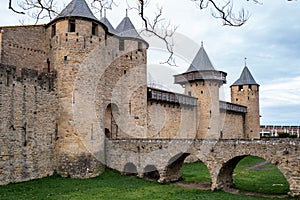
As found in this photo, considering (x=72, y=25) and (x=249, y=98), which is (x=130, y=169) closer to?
(x=72, y=25)

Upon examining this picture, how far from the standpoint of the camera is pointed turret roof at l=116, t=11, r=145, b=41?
22766 mm

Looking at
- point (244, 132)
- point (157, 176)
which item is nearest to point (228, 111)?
point (244, 132)

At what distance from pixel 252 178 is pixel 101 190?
983 centimetres

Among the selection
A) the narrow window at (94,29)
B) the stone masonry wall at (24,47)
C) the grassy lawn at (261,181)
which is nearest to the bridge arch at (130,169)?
the grassy lawn at (261,181)

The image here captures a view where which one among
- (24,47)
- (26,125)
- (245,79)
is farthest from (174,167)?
(245,79)

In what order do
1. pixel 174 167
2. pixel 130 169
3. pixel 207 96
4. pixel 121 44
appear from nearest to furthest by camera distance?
pixel 174 167 < pixel 130 169 < pixel 121 44 < pixel 207 96

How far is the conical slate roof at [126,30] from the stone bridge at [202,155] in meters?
7.96

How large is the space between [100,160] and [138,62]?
7.99 meters

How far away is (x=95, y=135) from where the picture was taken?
18.2m

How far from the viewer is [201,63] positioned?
101 feet

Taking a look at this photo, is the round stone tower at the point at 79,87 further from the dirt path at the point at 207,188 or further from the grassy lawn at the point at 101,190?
the dirt path at the point at 207,188

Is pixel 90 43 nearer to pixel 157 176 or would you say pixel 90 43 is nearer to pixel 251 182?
pixel 157 176

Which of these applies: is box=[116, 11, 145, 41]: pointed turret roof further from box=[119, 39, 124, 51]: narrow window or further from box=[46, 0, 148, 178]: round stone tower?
box=[46, 0, 148, 178]: round stone tower

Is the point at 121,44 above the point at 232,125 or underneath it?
above
